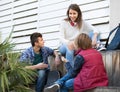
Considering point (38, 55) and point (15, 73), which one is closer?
point (15, 73)

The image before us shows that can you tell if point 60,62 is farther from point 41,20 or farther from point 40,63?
point 41,20

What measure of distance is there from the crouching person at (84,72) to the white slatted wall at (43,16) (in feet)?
4.96

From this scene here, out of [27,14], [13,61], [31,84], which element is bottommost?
[31,84]

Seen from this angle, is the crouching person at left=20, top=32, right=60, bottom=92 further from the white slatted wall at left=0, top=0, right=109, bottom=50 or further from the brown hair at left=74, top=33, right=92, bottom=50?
the brown hair at left=74, top=33, right=92, bottom=50

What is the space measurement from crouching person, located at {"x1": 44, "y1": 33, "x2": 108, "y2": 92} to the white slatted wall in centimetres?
151

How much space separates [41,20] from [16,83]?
8.44ft

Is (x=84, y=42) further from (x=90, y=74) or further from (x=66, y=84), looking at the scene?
(x=66, y=84)

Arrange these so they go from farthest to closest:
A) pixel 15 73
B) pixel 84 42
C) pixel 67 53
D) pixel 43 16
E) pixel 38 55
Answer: pixel 43 16
pixel 38 55
pixel 15 73
pixel 67 53
pixel 84 42

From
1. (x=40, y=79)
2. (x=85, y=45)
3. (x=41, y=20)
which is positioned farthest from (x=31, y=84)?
(x=41, y=20)

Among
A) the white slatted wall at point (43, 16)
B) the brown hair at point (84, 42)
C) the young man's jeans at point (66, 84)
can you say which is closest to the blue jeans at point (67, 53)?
the young man's jeans at point (66, 84)

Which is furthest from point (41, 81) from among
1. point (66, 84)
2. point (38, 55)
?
point (66, 84)

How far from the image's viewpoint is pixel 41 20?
8.78m

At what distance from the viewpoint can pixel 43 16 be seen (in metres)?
8.72

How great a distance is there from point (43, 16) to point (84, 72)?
360 cm
